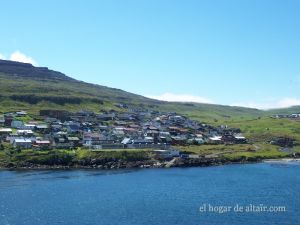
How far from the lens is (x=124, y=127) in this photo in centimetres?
15512

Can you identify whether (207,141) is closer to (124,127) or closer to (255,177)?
(124,127)

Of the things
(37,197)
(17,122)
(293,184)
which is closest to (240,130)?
(17,122)

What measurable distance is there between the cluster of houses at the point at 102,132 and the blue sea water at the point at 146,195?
2202cm

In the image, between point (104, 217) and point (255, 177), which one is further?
point (255, 177)

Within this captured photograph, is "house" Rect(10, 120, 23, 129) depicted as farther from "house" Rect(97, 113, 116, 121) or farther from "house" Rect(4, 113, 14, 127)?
"house" Rect(97, 113, 116, 121)

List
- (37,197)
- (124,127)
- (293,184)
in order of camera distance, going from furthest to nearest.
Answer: (124,127) < (293,184) < (37,197)

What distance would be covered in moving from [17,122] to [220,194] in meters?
81.2

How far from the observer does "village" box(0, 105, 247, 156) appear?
12288 centimetres

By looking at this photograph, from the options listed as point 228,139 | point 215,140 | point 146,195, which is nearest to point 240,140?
point 228,139

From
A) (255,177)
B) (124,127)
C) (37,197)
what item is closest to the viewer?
(37,197)

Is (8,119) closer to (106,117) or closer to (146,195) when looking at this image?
(106,117)

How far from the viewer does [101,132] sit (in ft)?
466

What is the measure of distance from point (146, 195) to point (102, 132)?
68567 millimetres

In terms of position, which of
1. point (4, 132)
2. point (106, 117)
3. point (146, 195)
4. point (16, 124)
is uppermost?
point (106, 117)
